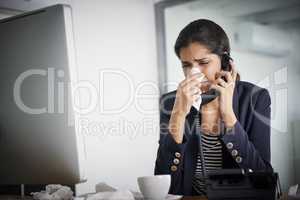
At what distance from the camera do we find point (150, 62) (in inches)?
81.5

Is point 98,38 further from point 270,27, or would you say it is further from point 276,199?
point 276,199

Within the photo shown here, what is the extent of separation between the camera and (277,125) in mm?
1753

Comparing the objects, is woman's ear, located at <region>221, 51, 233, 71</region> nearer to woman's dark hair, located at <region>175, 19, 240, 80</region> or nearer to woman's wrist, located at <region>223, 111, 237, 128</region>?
woman's dark hair, located at <region>175, 19, 240, 80</region>

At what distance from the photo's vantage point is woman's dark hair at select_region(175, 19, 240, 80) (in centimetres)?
181

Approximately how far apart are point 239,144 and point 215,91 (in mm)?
267

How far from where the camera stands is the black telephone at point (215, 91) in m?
1.76

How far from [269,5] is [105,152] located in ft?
3.48

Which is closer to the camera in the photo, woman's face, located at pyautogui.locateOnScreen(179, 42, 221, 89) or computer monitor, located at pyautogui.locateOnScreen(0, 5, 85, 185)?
computer monitor, located at pyautogui.locateOnScreen(0, 5, 85, 185)

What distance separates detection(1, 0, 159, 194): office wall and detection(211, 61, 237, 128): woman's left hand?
14.7 inches

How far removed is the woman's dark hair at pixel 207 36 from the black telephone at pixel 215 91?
0.03 metres

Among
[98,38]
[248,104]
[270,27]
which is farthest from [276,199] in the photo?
[98,38]

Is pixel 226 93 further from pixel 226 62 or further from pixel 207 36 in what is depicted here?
pixel 207 36

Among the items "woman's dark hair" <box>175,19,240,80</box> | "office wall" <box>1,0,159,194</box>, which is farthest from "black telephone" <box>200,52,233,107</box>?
"office wall" <box>1,0,159,194</box>

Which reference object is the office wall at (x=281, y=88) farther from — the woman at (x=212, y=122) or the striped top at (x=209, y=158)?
the striped top at (x=209, y=158)
